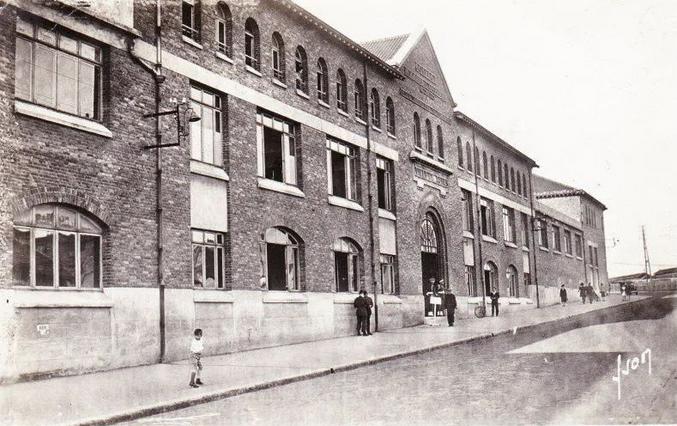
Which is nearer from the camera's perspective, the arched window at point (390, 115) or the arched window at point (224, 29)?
the arched window at point (224, 29)

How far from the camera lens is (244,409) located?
9.45 m

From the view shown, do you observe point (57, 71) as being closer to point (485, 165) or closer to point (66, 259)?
point (66, 259)

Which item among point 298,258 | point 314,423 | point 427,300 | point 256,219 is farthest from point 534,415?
point 427,300

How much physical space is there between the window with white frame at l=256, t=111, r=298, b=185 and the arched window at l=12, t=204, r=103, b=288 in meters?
6.47

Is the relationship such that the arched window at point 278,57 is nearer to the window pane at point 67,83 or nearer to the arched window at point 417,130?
the window pane at point 67,83

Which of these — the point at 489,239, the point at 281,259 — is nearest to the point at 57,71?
the point at 281,259

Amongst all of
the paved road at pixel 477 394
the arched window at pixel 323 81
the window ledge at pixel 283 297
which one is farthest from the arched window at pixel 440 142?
the paved road at pixel 477 394

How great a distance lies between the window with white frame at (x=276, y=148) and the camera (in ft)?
64.7

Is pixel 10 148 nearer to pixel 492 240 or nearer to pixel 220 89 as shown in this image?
→ pixel 220 89

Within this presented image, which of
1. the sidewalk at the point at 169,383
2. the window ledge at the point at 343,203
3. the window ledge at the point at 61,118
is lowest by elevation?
the sidewalk at the point at 169,383

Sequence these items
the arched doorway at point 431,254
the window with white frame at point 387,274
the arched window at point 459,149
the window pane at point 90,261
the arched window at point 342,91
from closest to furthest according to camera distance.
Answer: the window pane at point 90,261
the arched window at point 342,91
the window with white frame at point 387,274
the arched doorway at point 431,254
the arched window at point 459,149

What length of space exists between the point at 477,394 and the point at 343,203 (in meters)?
14.0

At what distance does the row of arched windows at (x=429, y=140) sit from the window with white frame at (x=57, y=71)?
57.7 ft

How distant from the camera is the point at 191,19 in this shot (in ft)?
57.3
